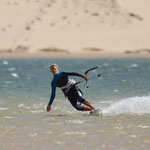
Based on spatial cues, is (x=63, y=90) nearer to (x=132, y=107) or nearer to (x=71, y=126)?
(x=71, y=126)

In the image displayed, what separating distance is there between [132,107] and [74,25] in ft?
295

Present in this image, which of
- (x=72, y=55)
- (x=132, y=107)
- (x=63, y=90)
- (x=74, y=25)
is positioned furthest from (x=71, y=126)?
(x=74, y=25)

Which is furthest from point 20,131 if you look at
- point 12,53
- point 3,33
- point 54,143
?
point 3,33

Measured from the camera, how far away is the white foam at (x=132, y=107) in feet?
48.4

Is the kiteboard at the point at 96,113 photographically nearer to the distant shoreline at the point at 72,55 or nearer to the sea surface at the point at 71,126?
the sea surface at the point at 71,126

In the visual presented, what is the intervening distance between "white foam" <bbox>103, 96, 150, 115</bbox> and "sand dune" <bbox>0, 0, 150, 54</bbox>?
75713 millimetres

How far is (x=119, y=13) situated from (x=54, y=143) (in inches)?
3887

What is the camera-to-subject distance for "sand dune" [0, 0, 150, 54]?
9494cm

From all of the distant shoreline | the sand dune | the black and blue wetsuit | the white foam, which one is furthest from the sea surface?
the sand dune

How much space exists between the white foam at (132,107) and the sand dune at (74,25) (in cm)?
7571

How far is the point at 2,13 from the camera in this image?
10756 cm

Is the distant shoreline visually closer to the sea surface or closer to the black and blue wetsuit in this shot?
the sea surface

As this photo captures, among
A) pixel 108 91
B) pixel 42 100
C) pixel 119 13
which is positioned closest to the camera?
pixel 42 100

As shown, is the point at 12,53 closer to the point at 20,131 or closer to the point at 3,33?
the point at 3,33
